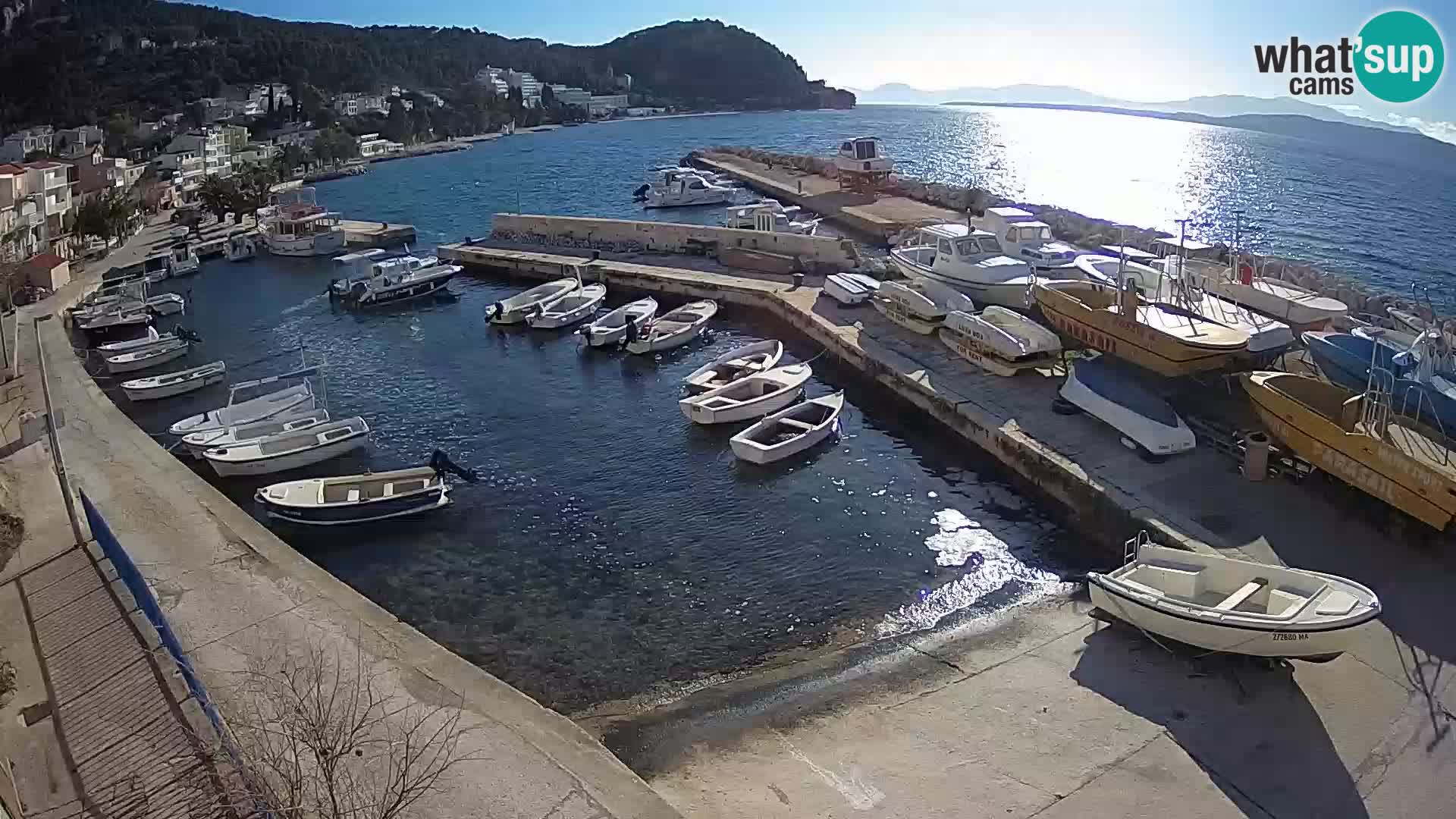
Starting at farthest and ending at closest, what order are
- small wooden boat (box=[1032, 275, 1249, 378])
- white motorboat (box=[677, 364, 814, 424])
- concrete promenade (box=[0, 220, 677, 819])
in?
white motorboat (box=[677, 364, 814, 424]) → small wooden boat (box=[1032, 275, 1249, 378]) → concrete promenade (box=[0, 220, 677, 819])

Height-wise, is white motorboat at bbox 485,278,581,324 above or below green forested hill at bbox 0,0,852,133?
below

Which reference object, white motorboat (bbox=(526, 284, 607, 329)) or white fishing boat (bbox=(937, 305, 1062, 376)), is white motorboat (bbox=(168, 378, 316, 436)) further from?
white fishing boat (bbox=(937, 305, 1062, 376))

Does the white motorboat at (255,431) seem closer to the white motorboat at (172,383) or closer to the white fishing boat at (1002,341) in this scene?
the white motorboat at (172,383)

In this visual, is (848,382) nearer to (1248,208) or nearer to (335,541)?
(335,541)

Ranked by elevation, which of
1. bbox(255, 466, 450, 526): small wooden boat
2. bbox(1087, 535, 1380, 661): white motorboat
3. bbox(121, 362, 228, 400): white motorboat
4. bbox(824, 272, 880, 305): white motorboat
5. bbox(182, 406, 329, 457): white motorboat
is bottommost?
bbox(1087, 535, 1380, 661): white motorboat

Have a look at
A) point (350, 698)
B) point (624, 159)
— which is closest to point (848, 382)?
point (350, 698)

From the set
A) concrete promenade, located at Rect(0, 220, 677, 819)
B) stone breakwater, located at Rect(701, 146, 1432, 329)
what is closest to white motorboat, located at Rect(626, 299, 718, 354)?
concrete promenade, located at Rect(0, 220, 677, 819)

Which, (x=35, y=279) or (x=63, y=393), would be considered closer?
(x=63, y=393)
